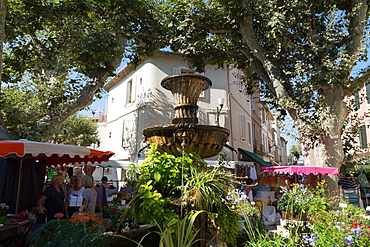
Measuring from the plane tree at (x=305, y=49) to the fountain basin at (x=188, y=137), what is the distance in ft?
15.3

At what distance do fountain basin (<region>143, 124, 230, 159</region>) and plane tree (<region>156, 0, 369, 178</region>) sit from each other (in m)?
4.68

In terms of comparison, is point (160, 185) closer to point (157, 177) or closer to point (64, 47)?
point (157, 177)

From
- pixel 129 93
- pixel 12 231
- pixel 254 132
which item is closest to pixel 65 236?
pixel 12 231

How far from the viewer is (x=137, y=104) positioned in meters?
16.5

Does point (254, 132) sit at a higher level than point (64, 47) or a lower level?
lower

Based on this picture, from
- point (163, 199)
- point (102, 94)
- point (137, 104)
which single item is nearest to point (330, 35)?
point (163, 199)

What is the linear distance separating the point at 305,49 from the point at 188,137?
254 inches

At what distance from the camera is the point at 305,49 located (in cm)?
899

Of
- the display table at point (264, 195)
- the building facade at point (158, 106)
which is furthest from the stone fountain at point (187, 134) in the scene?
the building facade at point (158, 106)

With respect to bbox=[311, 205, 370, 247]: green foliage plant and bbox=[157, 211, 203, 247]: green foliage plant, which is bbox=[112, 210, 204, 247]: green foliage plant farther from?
bbox=[311, 205, 370, 247]: green foliage plant

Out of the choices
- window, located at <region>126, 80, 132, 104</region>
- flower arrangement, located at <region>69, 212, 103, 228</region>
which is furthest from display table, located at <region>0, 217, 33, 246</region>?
window, located at <region>126, 80, 132, 104</region>

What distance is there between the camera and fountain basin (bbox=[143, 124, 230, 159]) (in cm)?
A: 473

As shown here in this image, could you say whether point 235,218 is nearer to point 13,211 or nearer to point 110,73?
point 13,211

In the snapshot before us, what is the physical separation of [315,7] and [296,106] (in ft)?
11.1
